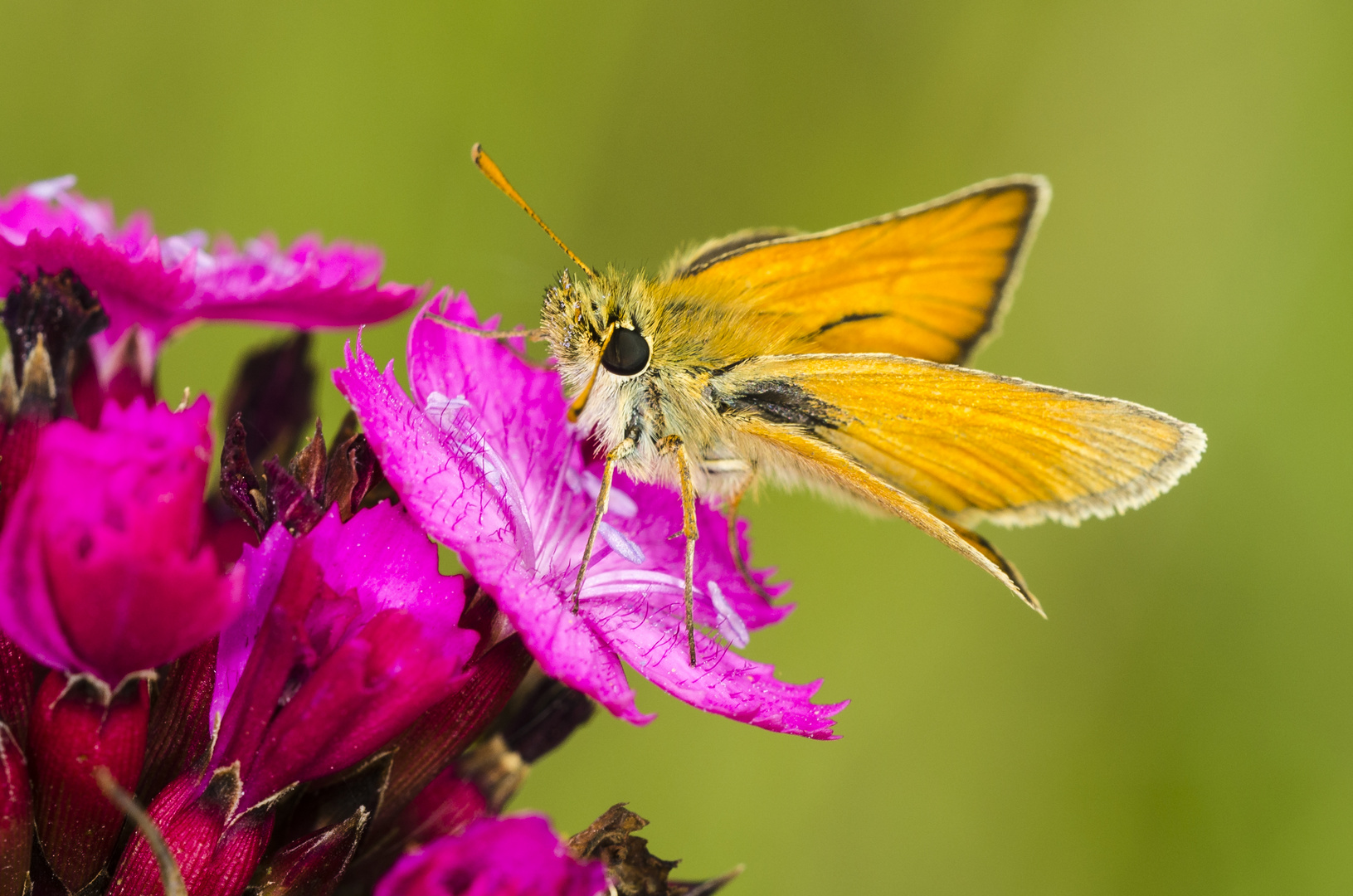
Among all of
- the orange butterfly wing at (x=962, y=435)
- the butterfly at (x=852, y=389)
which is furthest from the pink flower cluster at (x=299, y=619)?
the orange butterfly wing at (x=962, y=435)

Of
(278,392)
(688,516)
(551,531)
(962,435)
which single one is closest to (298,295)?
(278,392)

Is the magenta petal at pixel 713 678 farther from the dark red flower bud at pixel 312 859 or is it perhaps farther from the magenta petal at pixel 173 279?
the magenta petal at pixel 173 279

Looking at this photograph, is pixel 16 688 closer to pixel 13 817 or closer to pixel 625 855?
pixel 13 817

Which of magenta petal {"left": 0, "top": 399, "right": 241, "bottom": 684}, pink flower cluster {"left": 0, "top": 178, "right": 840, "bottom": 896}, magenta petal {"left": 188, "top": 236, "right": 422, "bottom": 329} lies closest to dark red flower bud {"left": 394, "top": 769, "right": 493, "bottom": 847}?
pink flower cluster {"left": 0, "top": 178, "right": 840, "bottom": 896}

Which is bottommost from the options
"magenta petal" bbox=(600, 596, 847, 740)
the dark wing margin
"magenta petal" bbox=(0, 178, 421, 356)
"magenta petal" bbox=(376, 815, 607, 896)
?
"magenta petal" bbox=(376, 815, 607, 896)

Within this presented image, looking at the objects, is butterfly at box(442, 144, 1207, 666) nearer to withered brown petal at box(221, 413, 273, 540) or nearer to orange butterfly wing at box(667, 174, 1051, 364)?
orange butterfly wing at box(667, 174, 1051, 364)
